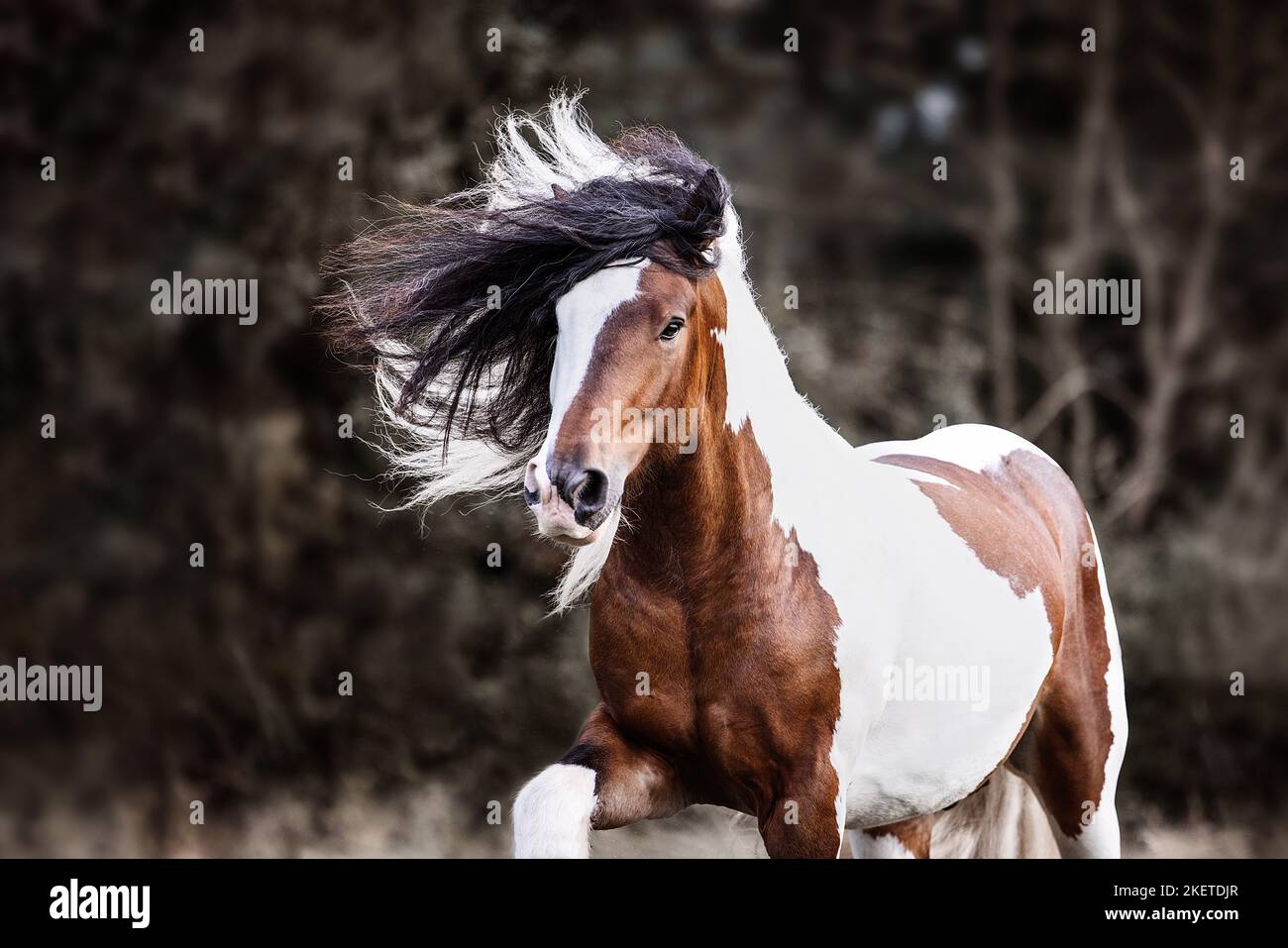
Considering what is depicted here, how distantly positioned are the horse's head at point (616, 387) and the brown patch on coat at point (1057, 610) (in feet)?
4.17

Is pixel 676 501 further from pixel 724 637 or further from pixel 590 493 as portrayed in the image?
pixel 590 493

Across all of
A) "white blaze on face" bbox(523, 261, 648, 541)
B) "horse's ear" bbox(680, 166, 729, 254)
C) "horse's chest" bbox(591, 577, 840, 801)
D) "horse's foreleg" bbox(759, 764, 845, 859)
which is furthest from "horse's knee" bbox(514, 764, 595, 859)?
"horse's ear" bbox(680, 166, 729, 254)

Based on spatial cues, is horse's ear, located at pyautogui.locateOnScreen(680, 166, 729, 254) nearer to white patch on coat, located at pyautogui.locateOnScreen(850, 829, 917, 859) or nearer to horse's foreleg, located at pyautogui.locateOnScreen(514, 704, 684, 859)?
horse's foreleg, located at pyautogui.locateOnScreen(514, 704, 684, 859)

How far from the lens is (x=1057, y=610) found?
4.04 metres

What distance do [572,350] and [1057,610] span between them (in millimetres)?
1994

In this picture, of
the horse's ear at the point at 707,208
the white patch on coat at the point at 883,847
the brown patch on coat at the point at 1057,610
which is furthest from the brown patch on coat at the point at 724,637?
the white patch on coat at the point at 883,847

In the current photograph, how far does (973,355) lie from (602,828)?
245 inches

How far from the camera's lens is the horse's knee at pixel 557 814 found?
9.46 feet

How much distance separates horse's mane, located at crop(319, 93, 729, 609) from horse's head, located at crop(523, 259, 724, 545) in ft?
0.26

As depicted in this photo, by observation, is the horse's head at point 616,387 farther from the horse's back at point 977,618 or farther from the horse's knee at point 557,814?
the horse's back at point 977,618

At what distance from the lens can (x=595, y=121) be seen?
786 centimetres

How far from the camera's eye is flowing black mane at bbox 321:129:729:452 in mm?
2926

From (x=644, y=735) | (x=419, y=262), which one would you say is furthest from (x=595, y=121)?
(x=644, y=735)

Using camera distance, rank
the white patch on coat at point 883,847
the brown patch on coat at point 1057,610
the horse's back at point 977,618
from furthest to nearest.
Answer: the white patch on coat at point 883,847 < the brown patch on coat at point 1057,610 < the horse's back at point 977,618
